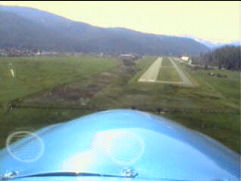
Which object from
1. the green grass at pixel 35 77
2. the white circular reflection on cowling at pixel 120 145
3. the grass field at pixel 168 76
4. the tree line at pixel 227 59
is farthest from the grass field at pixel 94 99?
the tree line at pixel 227 59

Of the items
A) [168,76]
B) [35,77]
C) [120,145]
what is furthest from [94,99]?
[168,76]

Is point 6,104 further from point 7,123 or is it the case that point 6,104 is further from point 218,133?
point 218,133

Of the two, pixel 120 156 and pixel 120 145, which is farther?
pixel 120 145

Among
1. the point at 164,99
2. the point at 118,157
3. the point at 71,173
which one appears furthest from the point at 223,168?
the point at 164,99

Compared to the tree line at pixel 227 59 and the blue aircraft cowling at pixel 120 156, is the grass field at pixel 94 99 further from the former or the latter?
the tree line at pixel 227 59

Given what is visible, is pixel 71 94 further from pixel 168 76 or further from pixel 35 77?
pixel 168 76

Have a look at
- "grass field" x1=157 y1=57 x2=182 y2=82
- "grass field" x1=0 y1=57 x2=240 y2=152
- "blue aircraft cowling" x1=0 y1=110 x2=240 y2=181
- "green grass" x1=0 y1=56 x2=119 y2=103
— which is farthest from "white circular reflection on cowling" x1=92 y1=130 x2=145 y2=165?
"grass field" x1=157 y1=57 x2=182 y2=82

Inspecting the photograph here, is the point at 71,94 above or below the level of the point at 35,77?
below
